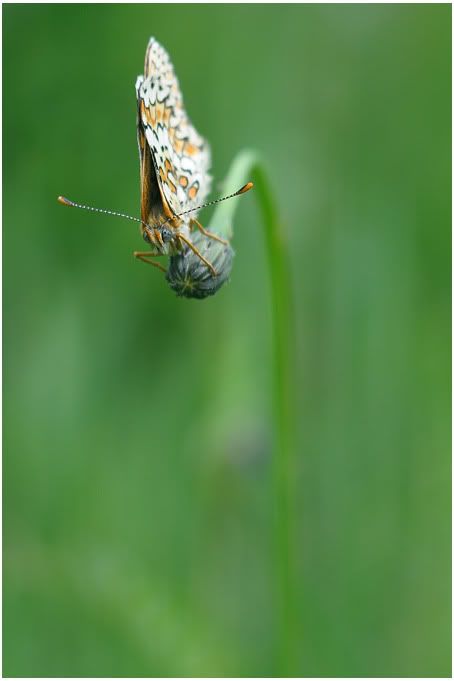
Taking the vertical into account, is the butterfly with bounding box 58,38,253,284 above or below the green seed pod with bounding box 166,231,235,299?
above

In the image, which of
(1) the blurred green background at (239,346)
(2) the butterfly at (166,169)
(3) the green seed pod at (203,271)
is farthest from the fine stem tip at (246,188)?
(1) the blurred green background at (239,346)

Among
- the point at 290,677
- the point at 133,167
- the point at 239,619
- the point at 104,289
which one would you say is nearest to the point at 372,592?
the point at 239,619

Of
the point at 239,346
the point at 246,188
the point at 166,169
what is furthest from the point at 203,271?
Result: the point at 239,346

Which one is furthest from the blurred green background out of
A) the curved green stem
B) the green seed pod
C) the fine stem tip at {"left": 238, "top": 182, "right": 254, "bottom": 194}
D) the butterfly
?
the fine stem tip at {"left": 238, "top": 182, "right": 254, "bottom": 194}

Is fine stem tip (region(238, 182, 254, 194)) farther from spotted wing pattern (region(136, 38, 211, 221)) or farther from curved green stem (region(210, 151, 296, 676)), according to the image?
spotted wing pattern (region(136, 38, 211, 221))

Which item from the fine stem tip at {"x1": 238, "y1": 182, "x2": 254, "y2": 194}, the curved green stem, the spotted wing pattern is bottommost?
the curved green stem

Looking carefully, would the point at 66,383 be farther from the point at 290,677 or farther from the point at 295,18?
the point at 295,18

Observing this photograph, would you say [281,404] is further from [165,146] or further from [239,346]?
[239,346]
